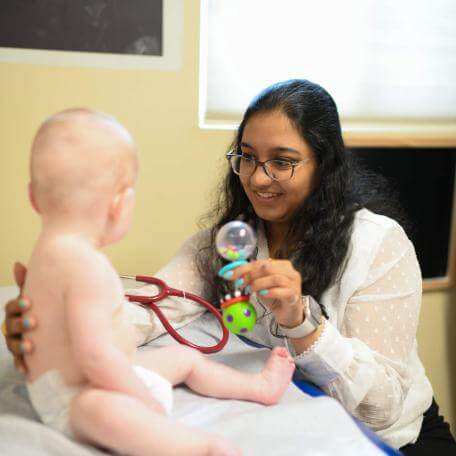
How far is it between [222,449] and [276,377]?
0.28m

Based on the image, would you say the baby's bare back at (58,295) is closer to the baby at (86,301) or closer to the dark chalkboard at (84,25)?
the baby at (86,301)

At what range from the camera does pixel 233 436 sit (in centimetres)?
87

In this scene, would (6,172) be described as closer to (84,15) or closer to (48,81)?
(48,81)

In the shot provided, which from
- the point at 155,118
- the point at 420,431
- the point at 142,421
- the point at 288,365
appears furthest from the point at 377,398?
the point at 155,118

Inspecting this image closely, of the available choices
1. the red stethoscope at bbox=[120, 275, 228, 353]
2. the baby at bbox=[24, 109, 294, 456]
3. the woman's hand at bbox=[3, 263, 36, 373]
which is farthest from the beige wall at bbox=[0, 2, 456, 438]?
the baby at bbox=[24, 109, 294, 456]

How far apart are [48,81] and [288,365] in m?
1.22

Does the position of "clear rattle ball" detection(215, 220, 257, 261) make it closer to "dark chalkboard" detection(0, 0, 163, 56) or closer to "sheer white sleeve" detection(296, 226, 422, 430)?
"sheer white sleeve" detection(296, 226, 422, 430)

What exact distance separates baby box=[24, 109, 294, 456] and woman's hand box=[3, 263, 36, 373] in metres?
0.01

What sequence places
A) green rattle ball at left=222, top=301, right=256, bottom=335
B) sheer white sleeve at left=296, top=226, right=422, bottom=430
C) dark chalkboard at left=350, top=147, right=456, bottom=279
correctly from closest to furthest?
green rattle ball at left=222, top=301, right=256, bottom=335
sheer white sleeve at left=296, top=226, right=422, bottom=430
dark chalkboard at left=350, top=147, right=456, bottom=279

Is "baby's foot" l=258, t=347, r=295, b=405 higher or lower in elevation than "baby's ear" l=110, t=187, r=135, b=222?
lower

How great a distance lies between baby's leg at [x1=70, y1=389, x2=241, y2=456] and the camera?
760 mm

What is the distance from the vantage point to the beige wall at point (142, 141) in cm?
183

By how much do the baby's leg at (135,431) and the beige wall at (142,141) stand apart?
1225 mm

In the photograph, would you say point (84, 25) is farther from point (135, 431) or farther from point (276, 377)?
point (135, 431)
